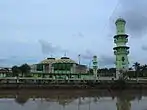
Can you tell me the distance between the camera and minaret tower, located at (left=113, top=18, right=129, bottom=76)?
3533 inches

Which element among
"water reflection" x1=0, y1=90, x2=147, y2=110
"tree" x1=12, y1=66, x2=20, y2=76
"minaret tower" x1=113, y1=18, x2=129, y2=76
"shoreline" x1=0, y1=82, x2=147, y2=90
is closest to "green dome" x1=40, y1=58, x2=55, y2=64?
"tree" x1=12, y1=66, x2=20, y2=76

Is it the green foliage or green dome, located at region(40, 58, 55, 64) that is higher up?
green dome, located at region(40, 58, 55, 64)

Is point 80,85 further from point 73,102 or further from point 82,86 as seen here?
point 73,102

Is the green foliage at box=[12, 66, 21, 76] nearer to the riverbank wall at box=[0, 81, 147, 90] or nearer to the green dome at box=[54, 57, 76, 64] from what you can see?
the green dome at box=[54, 57, 76, 64]

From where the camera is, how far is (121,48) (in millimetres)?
89938

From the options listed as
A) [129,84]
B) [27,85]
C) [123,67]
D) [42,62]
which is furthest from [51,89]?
[42,62]

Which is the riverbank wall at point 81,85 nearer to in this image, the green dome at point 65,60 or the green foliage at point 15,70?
the green foliage at point 15,70

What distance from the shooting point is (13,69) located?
109 meters

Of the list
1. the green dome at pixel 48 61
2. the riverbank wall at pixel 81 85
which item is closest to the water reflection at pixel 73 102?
the riverbank wall at pixel 81 85

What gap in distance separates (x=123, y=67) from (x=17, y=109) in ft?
205

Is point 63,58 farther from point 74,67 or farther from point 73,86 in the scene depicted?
point 73,86

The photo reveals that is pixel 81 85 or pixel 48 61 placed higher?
pixel 48 61

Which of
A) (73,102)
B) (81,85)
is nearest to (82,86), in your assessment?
(81,85)

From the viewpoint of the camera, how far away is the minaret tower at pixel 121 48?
89750 millimetres
